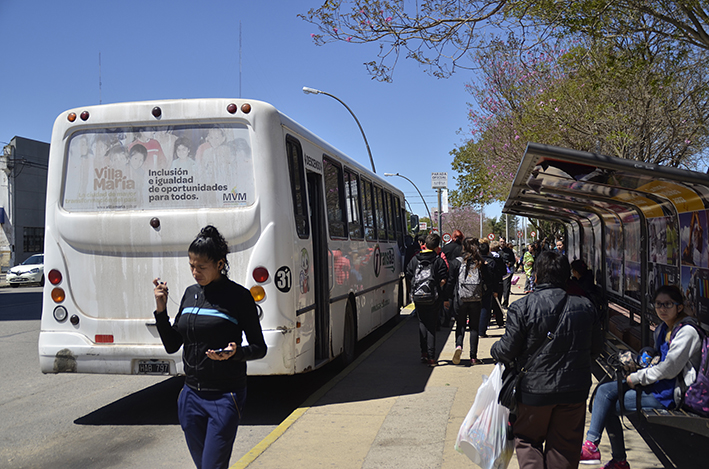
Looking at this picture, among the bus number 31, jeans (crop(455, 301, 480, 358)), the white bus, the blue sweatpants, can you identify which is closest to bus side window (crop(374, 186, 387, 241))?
jeans (crop(455, 301, 480, 358))

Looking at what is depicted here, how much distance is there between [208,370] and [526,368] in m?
1.91

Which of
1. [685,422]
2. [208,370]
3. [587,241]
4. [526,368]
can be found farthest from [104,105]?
[587,241]

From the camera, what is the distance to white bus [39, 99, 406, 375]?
20.9 ft

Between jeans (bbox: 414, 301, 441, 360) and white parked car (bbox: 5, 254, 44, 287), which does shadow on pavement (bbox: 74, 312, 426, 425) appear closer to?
jeans (bbox: 414, 301, 441, 360)

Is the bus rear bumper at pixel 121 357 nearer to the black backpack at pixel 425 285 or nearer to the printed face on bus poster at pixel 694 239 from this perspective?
the black backpack at pixel 425 285

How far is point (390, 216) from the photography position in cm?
1362

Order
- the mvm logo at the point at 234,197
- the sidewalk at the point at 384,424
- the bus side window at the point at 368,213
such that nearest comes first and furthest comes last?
the sidewalk at the point at 384,424
the mvm logo at the point at 234,197
the bus side window at the point at 368,213

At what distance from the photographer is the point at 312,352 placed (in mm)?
7262

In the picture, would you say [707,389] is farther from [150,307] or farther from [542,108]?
[542,108]

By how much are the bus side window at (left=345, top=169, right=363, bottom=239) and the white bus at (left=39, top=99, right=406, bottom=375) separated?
2.71 m

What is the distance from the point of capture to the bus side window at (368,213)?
1080cm

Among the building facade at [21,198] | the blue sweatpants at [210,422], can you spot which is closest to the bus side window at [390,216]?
the blue sweatpants at [210,422]

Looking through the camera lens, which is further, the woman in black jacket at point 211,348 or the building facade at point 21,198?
the building facade at point 21,198

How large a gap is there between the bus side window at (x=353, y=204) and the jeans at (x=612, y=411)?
515 cm
